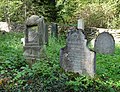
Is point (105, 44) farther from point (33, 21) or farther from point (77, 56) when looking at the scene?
point (77, 56)

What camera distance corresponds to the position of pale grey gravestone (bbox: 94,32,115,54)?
1114cm

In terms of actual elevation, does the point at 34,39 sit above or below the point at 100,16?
below

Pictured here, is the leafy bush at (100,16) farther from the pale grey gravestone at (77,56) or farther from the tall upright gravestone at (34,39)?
the pale grey gravestone at (77,56)

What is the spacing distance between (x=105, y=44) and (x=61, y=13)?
11471mm

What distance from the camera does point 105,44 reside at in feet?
37.2

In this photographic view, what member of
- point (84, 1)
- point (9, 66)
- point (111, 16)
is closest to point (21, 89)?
point (9, 66)

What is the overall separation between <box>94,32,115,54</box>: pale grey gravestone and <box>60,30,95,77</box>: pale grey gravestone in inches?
174

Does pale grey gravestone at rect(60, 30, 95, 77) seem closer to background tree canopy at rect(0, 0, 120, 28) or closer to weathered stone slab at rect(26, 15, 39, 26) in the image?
weathered stone slab at rect(26, 15, 39, 26)

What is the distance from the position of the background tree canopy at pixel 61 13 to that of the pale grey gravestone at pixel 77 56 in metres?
13.5

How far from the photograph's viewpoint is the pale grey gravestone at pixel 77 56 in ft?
21.5

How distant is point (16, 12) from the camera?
22.7 metres

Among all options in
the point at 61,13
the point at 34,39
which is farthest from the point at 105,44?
the point at 61,13

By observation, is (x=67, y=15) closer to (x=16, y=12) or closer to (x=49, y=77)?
(x=16, y=12)

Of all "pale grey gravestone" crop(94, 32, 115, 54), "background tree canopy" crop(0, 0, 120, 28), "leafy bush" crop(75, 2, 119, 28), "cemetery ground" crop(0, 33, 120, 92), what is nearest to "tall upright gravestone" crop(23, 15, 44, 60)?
"cemetery ground" crop(0, 33, 120, 92)
